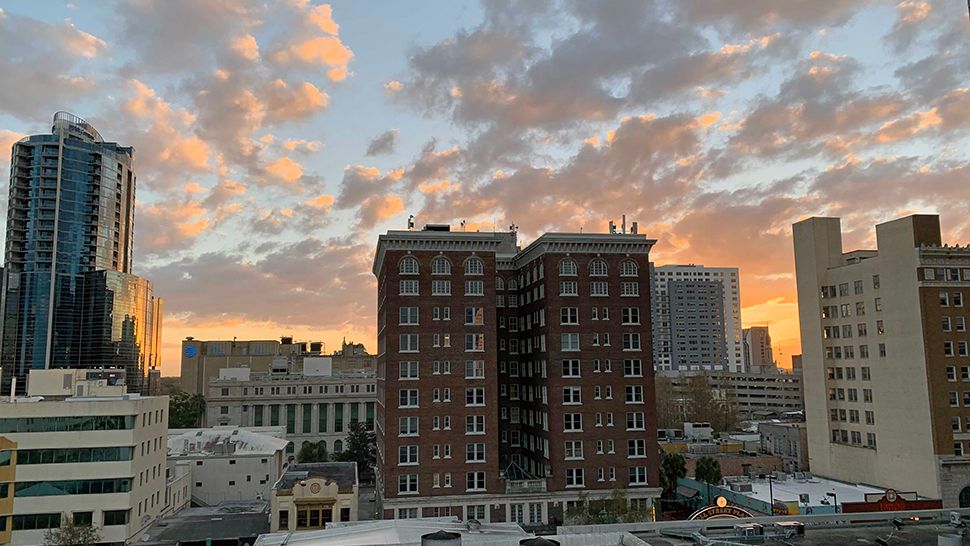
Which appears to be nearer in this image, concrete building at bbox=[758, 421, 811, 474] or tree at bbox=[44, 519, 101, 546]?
tree at bbox=[44, 519, 101, 546]

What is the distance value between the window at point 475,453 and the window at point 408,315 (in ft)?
47.5

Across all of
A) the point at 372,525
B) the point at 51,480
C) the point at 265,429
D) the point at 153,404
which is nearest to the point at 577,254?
the point at 372,525

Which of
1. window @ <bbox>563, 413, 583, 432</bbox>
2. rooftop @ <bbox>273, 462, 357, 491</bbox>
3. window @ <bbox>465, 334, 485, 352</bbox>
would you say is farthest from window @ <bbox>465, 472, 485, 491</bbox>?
window @ <bbox>465, 334, 485, 352</bbox>

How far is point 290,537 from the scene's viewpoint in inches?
1738

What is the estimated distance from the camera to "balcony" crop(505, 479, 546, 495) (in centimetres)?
7100

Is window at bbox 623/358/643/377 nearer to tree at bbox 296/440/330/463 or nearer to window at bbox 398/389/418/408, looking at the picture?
window at bbox 398/389/418/408

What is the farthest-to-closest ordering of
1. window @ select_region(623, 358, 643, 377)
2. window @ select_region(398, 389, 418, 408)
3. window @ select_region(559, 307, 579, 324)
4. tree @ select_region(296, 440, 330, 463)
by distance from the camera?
tree @ select_region(296, 440, 330, 463)
window @ select_region(559, 307, 579, 324)
window @ select_region(623, 358, 643, 377)
window @ select_region(398, 389, 418, 408)

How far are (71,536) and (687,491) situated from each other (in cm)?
6981

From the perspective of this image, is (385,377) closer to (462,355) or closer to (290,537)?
(462,355)

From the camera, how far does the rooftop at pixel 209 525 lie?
6725 cm

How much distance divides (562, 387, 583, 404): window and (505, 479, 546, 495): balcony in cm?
896

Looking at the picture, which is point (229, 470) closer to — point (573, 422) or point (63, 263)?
point (573, 422)

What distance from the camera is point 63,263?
174750 millimetres

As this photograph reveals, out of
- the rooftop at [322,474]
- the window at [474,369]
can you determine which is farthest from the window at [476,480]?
the rooftop at [322,474]
